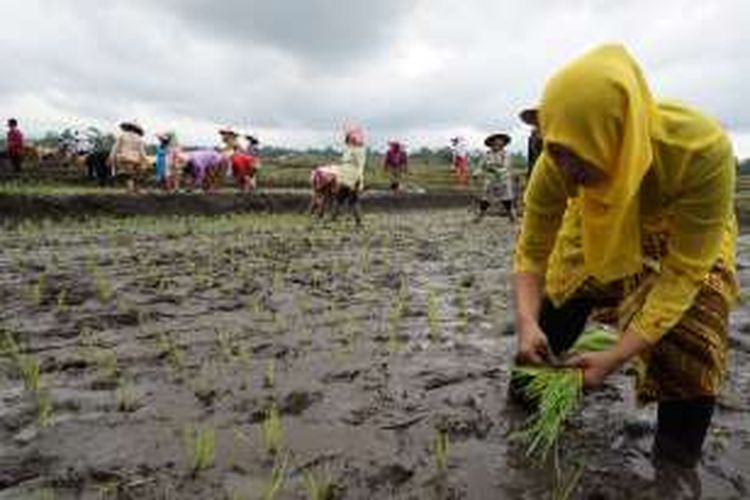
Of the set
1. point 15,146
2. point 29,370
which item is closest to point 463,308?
point 29,370

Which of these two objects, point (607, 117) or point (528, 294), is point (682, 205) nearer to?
point (607, 117)

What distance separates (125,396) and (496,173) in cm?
1238

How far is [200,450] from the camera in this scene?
308 cm

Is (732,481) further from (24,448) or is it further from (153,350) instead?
(153,350)

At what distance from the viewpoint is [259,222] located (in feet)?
47.9

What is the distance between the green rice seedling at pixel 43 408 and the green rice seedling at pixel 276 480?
3.16 ft

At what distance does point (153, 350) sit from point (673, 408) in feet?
8.47

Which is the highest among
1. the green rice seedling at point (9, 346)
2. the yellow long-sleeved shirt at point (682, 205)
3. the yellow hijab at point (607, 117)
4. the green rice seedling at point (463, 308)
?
the yellow hijab at point (607, 117)

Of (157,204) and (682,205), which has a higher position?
(682,205)

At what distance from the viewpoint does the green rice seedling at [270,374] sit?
404 centimetres

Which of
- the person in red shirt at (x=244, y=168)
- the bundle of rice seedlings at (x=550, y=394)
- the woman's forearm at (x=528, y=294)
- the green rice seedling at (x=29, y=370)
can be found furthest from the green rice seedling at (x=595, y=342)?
the person in red shirt at (x=244, y=168)

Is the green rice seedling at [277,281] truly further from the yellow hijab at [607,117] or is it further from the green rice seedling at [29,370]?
the yellow hijab at [607,117]

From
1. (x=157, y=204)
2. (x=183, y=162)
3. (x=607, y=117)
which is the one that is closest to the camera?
(x=607, y=117)

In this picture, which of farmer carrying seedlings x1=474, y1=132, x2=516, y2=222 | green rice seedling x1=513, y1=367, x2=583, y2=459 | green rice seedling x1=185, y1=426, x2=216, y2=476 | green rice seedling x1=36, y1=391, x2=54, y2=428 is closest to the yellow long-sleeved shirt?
green rice seedling x1=513, y1=367, x2=583, y2=459
